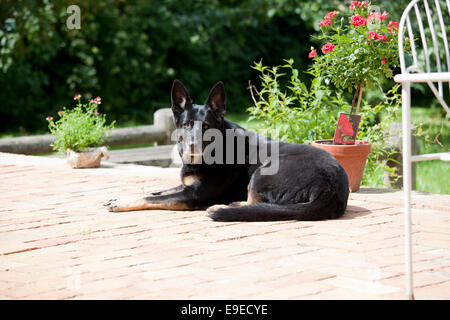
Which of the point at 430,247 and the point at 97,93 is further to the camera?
the point at 97,93

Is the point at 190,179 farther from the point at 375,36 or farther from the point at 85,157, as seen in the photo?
the point at 85,157

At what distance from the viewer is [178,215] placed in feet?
14.5

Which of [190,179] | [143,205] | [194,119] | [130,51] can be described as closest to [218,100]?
[194,119]

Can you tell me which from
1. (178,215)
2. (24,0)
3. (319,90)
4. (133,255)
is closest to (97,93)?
(24,0)

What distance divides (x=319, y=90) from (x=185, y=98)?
1.52 metres

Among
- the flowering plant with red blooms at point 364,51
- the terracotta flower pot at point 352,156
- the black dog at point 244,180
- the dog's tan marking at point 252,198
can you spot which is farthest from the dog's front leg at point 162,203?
the flowering plant with red blooms at point 364,51

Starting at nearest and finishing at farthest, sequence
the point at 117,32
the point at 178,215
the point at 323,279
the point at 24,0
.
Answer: the point at 323,279 → the point at 178,215 → the point at 24,0 → the point at 117,32

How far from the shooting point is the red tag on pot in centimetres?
505

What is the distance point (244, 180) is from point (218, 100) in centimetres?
57

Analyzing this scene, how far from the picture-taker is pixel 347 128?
16.7 feet

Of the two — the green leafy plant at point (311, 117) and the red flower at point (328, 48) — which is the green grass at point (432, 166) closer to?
the green leafy plant at point (311, 117)

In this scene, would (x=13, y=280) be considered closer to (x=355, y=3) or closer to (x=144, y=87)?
(x=355, y=3)

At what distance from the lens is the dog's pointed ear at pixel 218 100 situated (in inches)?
180
